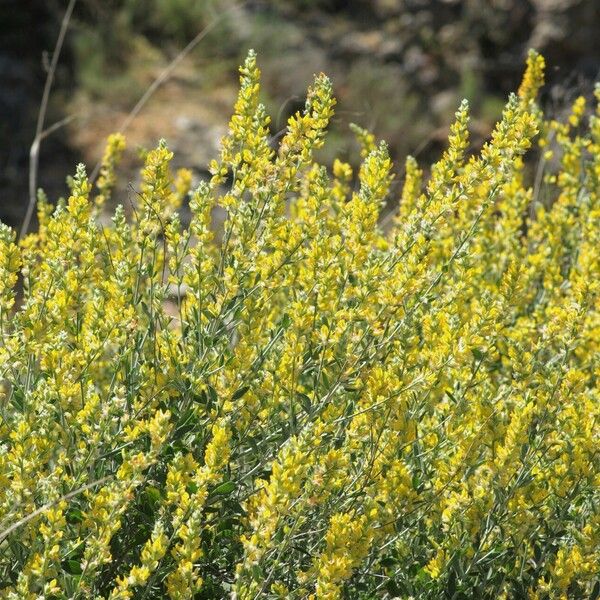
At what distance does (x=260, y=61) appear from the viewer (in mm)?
9688

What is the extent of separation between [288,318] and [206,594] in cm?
65

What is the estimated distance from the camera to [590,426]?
8.44ft

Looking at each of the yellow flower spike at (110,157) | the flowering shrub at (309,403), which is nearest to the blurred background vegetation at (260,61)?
the yellow flower spike at (110,157)

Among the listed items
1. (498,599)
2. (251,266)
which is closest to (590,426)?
(498,599)

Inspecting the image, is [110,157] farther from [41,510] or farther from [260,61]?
[260,61]

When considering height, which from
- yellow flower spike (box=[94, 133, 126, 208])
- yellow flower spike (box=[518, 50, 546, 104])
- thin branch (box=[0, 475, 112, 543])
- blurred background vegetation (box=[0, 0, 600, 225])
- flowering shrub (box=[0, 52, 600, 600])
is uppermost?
blurred background vegetation (box=[0, 0, 600, 225])

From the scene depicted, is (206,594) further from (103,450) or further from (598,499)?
(598,499)

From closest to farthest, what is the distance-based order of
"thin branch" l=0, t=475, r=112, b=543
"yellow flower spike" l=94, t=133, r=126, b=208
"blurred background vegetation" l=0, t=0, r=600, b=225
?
"thin branch" l=0, t=475, r=112, b=543 < "yellow flower spike" l=94, t=133, r=126, b=208 < "blurred background vegetation" l=0, t=0, r=600, b=225

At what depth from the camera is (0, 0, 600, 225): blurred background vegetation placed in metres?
9.13

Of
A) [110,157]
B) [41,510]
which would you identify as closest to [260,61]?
[110,157]

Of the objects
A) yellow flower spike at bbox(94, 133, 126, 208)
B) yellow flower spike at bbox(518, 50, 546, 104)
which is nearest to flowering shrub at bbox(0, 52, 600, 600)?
yellow flower spike at bbox(94, 133, 126, 208)

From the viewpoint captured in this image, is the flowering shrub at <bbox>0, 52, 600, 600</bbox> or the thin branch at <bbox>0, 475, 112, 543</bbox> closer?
the thin branch at <bbox>0, 475, 112, 543</bbox>

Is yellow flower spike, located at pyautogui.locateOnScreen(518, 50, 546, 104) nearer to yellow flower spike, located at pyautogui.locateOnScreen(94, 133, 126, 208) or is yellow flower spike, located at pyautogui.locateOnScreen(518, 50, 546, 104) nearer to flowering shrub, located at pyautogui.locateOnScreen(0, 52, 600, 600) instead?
flowering shrub, located at pyautogui.locateOnScreen(0, 52, 600, 600)

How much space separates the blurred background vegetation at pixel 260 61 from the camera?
30.0 ft
